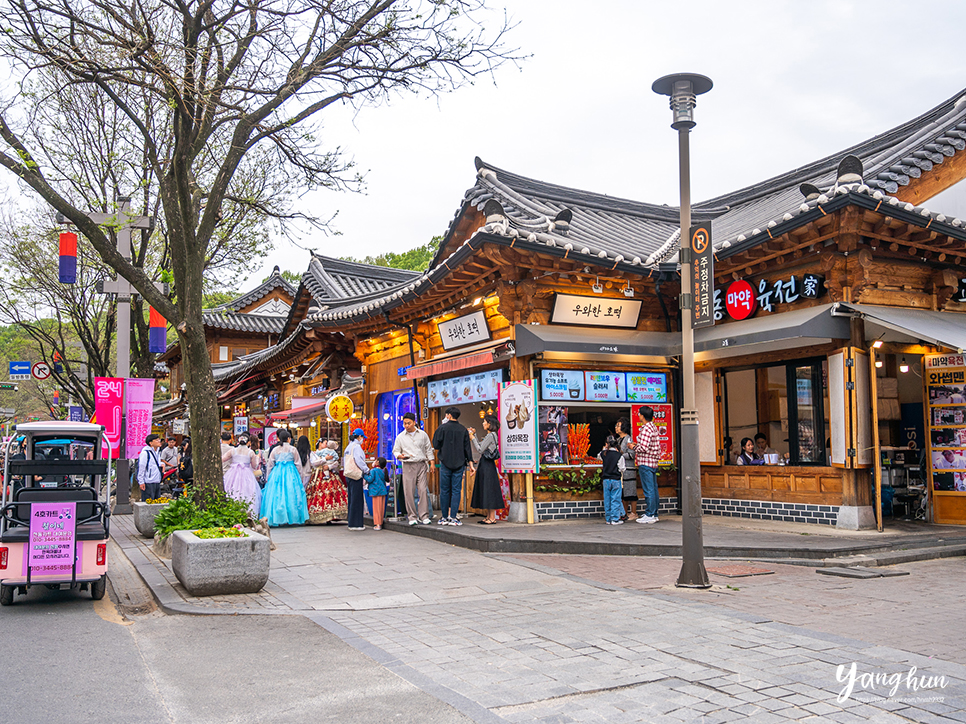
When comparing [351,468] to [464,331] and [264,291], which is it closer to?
[464,331]

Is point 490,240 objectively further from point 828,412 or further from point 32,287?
point 32,287

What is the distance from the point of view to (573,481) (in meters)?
13.0

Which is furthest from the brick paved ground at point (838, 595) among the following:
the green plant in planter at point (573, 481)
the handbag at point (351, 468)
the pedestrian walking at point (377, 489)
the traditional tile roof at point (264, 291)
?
the traditional tile roof at point (264, 291)

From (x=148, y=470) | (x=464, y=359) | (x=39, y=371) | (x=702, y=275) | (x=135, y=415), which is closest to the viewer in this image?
(x=702, y=275)

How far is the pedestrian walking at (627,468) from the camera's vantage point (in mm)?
12586

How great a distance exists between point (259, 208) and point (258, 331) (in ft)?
89.4

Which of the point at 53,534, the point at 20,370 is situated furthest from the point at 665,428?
the point at 20,370

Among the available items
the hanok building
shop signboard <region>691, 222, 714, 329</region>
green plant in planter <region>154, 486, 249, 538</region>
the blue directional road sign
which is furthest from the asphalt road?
the blue directional road sign

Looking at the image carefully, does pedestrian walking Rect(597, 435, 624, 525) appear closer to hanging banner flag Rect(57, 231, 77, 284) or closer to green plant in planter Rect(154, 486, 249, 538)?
green plant in planter Rect(154, 486, 249, 538)

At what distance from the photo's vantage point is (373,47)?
9.63m

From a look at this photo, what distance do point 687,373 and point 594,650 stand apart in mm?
3445

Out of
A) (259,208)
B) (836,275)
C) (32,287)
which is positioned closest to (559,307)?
(836,275)

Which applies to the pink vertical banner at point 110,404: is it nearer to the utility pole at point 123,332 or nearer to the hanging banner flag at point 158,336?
the utility pole at point 123,332

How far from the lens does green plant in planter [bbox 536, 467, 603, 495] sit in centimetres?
1289
